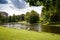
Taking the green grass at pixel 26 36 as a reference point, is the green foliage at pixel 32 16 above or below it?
below

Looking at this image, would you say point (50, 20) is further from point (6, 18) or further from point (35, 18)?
point (6, 18)

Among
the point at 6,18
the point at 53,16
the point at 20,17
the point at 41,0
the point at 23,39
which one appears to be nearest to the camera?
the point at 23,39

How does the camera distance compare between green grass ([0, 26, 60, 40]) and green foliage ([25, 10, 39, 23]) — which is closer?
green grass ([0, 26, 60, 40])

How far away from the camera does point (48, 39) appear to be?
36.8ft

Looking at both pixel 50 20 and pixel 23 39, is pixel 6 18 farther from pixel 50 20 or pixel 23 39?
pixel 23 39

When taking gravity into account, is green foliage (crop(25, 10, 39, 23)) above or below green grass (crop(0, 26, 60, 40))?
below

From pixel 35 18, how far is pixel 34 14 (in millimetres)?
2429

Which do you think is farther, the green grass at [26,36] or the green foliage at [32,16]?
the green foliage at [32,16]

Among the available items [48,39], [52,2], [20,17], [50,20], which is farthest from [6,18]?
[48,39]

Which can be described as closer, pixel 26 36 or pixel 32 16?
pixel 26 36

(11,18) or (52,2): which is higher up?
(52,2)

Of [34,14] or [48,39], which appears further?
[34,14]

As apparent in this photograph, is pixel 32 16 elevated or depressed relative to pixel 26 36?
depressed

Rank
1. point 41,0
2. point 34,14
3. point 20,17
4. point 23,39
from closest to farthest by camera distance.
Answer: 1. point 23,39
2. point 41,0
3. point 34,14
4. point 20,17
